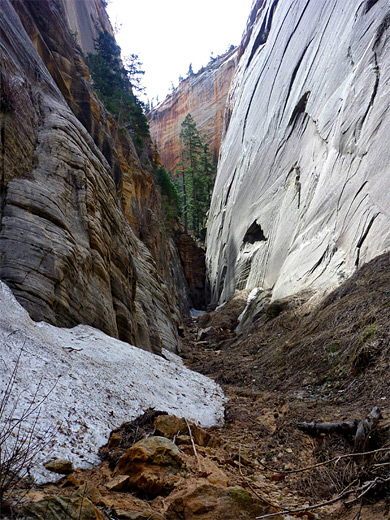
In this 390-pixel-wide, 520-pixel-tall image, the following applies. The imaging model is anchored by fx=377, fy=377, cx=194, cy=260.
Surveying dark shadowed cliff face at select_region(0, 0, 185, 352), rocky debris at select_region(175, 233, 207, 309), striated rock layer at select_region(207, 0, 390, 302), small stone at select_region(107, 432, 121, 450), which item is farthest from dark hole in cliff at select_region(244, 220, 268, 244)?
small stone at select_region(107, 432, 121, 450)

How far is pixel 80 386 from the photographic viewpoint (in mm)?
5070

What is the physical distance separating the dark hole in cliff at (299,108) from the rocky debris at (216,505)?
2050 centimetres

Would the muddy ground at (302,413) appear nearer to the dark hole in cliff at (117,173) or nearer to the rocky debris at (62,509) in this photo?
the rocky debris at (62,509)

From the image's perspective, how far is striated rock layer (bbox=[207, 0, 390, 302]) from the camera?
479 inches

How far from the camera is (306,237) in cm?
1514

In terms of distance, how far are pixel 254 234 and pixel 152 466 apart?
795 inches

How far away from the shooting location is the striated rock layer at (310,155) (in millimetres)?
12164

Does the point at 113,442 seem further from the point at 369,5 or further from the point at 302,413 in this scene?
the point at 369,5

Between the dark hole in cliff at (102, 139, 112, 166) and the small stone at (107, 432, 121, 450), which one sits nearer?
the small stone at (107, 432, 121, 450)

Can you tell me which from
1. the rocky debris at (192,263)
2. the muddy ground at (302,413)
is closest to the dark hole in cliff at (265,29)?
the rocky debris at (192,263)

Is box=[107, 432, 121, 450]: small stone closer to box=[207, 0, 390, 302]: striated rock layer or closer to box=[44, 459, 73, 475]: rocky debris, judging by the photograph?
box=[44, 459, 73, 475]: rocky debris

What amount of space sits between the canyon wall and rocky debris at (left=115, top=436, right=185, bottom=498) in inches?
2223

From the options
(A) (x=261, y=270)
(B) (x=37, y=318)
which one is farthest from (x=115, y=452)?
(A) (x=261, y=270)

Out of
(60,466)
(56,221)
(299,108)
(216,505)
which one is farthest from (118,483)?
(299,108)
